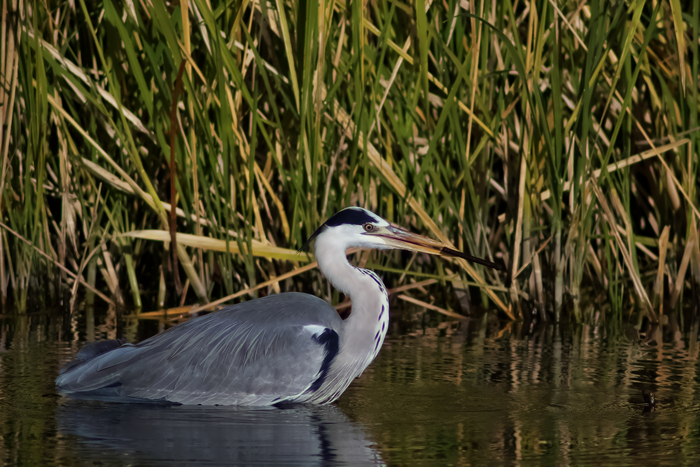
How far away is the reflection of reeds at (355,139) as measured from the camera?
6234 millimetres

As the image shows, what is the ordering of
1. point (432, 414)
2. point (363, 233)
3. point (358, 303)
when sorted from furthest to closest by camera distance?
point (363, 233)
point (358, 303)
point (432, 414)

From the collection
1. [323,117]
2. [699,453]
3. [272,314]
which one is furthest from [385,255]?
[699,453]

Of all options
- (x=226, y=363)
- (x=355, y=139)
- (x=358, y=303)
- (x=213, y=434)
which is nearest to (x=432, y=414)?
(x=358, y=303)

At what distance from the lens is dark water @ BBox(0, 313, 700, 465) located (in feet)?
12.5

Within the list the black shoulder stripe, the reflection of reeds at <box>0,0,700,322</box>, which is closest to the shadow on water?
the black shoulder stripe

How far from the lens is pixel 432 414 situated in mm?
4492

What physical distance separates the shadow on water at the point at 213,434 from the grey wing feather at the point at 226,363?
0.09 meters

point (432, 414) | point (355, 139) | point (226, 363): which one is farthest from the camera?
point (355, 139)

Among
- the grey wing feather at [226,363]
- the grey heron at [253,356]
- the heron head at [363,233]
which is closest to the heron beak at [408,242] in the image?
the heron head at [363,233]

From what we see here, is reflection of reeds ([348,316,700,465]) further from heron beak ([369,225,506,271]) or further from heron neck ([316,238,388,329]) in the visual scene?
heron beak ([369,225,506,271])

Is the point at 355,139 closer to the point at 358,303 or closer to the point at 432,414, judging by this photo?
the point at 358,303

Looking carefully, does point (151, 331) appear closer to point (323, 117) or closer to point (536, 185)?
point (323, 117)

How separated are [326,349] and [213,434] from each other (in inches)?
36.5

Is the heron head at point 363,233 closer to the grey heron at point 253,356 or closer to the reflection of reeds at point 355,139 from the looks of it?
the grey heron at point 253,356
